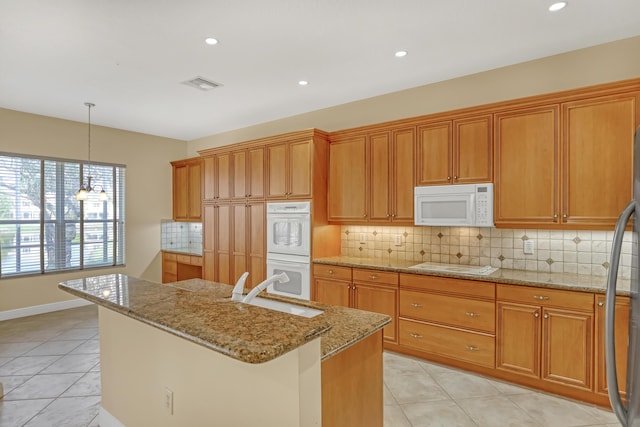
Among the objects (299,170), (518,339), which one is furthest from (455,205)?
(299,170)

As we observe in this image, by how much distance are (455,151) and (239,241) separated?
302 cm

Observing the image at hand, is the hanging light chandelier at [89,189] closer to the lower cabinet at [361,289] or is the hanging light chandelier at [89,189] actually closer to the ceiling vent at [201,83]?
the ceiling vent at [201,83]

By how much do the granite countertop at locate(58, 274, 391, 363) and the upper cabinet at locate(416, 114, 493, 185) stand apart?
2.03 metres

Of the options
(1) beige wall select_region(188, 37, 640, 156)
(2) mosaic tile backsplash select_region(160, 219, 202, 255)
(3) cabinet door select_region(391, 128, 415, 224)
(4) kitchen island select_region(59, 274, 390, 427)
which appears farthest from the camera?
(2) mosaic tile backsplash select_region(160, 219, 202, 255)

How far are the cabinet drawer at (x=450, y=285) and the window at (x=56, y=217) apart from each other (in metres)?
4.86

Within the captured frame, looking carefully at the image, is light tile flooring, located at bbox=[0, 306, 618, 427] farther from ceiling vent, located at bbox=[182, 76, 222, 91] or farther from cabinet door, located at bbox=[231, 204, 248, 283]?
ceiling vent, located at bbox=[182, 76, 222, 91]

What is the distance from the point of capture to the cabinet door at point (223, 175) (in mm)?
4828

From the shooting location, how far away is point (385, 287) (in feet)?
11.1

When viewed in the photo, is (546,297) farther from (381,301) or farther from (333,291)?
(333,291)

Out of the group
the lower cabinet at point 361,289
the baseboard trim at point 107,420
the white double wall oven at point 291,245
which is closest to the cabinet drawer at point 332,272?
the lower cabinet at point 361,289

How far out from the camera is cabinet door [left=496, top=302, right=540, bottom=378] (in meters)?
2.63

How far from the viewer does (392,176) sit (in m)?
3.62

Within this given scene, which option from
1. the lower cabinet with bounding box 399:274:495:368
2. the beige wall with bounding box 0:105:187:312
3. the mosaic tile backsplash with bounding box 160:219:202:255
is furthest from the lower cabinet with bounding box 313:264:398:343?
the beige wall with bounding box 0:105:187:312

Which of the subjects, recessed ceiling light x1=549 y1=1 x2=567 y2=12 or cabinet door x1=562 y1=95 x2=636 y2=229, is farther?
cabinet door x1=562 y1=95 x2=636 y2=229
